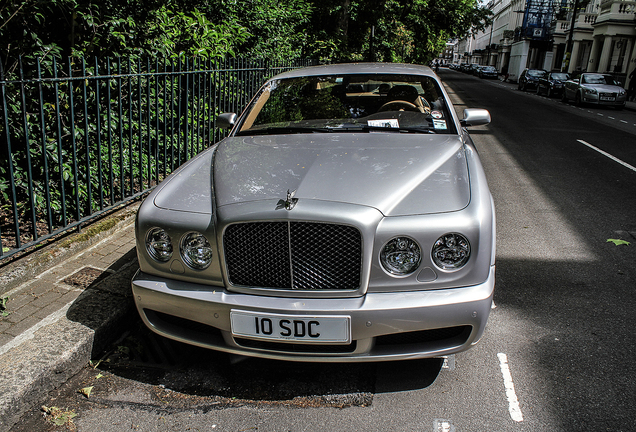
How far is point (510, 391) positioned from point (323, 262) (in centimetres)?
119

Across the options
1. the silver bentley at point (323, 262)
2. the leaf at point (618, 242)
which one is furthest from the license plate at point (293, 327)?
the leaf at point (618, 242)

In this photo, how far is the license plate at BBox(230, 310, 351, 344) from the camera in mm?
2266

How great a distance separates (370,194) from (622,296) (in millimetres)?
2355

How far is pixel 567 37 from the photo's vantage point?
157 ft

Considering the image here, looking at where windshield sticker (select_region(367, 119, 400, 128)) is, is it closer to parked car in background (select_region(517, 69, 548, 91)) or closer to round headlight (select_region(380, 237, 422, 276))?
round headlight (select_region(380, 237, 422, 276))

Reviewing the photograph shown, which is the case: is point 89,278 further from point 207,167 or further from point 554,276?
point 554,276

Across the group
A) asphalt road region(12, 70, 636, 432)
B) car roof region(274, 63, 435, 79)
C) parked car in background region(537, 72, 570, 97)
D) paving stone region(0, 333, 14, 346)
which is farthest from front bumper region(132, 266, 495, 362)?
parked car in background region(537, 72, 570, 97)

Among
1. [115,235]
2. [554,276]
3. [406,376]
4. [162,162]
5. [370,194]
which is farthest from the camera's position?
[162,162]

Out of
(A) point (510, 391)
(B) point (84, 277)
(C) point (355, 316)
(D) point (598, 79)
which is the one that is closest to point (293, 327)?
(C) point (355, 316)

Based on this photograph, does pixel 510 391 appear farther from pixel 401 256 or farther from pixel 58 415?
pixel 58 415

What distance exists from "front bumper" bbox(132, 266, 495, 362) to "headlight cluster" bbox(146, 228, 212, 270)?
0.39ft

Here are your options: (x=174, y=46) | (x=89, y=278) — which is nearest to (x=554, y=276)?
(x=89, y=278)

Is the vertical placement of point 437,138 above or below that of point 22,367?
above

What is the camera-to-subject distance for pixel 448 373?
2701 millimetres
